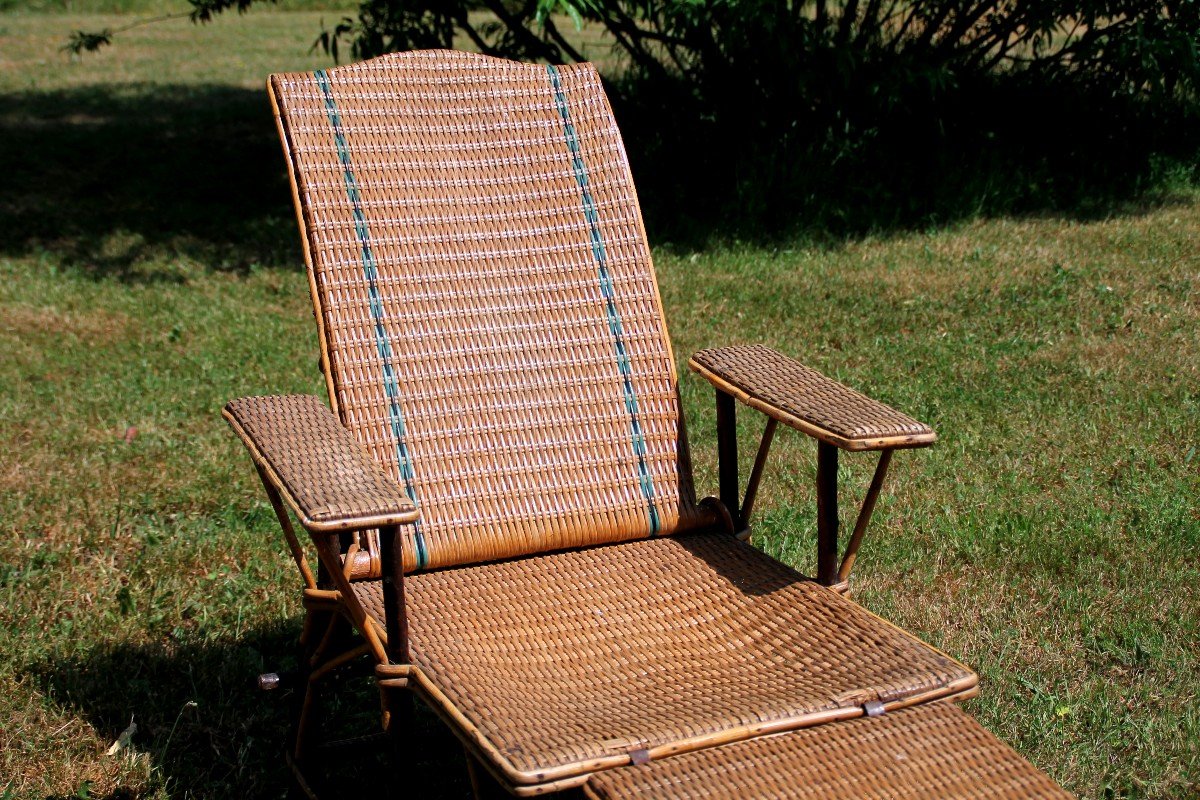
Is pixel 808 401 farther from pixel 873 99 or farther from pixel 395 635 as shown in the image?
pixel 873 99

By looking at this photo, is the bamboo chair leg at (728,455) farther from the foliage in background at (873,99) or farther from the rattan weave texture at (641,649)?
the foliage in background at (873,99)

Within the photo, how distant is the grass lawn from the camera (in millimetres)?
2818

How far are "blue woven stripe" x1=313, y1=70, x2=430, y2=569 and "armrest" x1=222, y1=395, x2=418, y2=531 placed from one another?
0.79 feet

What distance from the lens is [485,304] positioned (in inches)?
110

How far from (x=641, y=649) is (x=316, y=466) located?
65 cm

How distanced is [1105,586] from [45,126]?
7.86 m

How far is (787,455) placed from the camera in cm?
412

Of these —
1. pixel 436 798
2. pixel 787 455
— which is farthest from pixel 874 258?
pixel 436 798

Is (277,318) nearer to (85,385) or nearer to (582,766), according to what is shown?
(85,385)

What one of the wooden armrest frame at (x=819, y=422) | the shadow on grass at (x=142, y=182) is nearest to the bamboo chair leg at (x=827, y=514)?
the wooden armrest frame at (x=819, y=422)

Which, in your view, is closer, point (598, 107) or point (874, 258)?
point (598, 107)

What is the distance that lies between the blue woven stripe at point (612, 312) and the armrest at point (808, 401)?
213mm

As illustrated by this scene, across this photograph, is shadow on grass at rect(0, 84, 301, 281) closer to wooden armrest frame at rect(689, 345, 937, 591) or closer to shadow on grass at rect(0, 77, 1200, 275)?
shadow on grass at rect(0, 77, 1200, 275)

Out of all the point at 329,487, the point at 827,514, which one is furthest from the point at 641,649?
the point at 329,487
